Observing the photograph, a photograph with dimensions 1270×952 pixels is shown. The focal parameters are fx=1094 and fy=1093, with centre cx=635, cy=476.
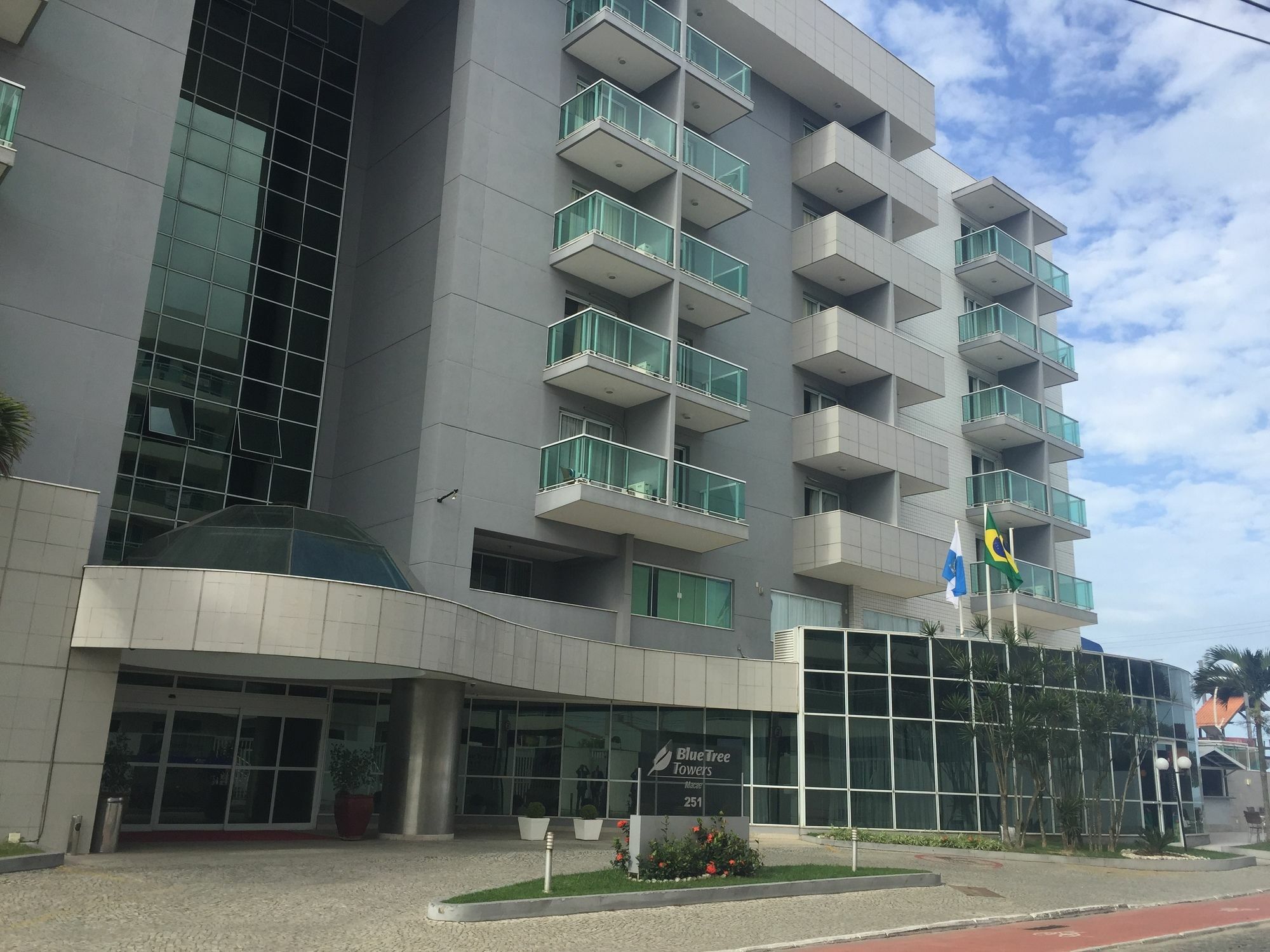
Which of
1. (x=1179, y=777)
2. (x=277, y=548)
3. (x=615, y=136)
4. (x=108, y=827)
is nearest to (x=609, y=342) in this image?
(x=615, y=136)

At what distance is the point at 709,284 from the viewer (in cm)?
3622

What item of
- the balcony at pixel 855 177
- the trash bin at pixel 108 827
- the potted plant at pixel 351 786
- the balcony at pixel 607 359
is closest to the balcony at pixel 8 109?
the trash bin at pixel 108 827

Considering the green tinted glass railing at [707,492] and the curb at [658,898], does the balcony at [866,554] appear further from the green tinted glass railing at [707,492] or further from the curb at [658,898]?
the curb at [658,898]

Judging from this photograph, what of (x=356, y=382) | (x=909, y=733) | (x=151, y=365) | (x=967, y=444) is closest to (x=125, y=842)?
(x=151, y=365)

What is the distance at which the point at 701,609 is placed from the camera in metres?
36.1

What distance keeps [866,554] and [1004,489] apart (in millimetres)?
12059

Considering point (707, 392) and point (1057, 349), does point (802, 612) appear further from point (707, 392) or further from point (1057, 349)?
point (1057, 349)

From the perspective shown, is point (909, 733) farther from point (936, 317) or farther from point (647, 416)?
point (936, 317)

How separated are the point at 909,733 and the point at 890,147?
25.7 meters

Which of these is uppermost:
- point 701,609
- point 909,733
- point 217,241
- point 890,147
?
point 890,147

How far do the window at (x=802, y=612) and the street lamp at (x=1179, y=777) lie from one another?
38.3 feet

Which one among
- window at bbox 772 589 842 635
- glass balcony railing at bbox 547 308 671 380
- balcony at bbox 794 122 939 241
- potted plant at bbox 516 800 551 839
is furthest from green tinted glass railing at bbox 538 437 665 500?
balcony at bbox 794 122 939 241

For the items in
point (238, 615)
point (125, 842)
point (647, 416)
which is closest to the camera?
point (238, 615)

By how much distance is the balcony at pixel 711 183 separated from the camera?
36656 millimetres
